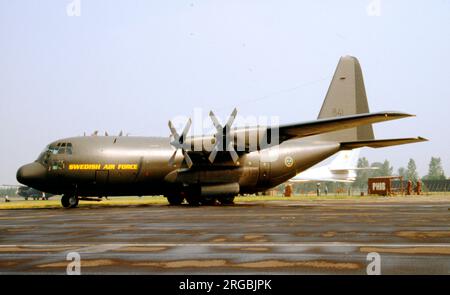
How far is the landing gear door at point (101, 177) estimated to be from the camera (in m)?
28.8

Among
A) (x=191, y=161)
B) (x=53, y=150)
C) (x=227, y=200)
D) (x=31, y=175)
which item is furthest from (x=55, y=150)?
(x=227, y=200)

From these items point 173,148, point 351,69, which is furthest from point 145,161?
point 351,69

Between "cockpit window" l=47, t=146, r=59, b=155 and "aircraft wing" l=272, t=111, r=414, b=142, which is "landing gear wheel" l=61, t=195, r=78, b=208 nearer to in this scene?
"cockpit window" l=47, t=146, r=59, b=155

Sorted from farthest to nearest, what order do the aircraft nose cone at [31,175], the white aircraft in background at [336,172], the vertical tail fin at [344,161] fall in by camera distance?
1. the vertical tail fin at [344,161]
2. the white aircraft in background at [336,172]
3. the aircraft nose cone at [31,175]

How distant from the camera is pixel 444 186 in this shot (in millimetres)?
107625

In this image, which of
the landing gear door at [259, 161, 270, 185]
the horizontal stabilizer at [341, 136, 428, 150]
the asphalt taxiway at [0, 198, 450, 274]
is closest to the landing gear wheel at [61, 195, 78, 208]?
the landing gear door at [259, 161, 270, 185]

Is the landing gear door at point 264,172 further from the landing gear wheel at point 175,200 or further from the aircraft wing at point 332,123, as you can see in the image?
the landing gear wheel at point 175,200

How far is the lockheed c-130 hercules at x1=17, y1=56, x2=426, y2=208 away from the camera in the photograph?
93.5 ft

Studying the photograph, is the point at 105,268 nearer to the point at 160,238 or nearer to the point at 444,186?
the point at 160,238

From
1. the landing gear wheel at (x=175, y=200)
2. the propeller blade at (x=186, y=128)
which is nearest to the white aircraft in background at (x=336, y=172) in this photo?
the landing gear wheel at (x=175, y=200)

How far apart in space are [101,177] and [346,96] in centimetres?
1833

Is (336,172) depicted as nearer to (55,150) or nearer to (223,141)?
(223,141)

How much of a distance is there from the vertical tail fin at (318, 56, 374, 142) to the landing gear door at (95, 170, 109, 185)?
15.6m

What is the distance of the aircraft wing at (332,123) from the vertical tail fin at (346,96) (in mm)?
5712
